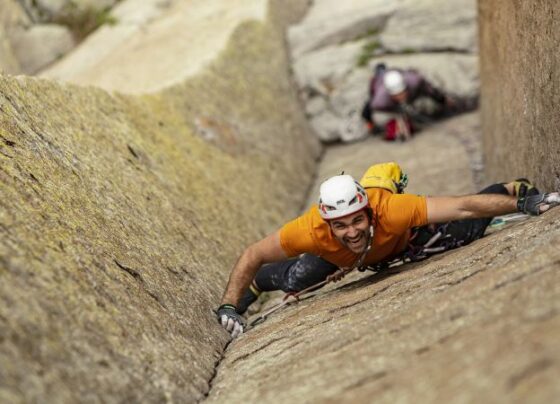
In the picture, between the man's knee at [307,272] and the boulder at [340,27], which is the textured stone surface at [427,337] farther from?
the boulder at [340,27]

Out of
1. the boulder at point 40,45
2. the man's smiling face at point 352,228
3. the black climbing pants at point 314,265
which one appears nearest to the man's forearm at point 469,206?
the man's smiling face at point 352,228

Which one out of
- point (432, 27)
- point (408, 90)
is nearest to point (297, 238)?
point (408, 90)

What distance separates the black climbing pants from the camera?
9.53 metres

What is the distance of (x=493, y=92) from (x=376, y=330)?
322 inches

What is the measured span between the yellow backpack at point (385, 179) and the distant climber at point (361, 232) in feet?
0.04

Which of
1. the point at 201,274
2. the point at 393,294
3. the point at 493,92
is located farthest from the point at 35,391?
the point at 493,92

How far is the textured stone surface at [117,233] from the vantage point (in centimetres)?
565

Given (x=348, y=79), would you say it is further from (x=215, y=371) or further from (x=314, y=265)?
(x=215, y=371)

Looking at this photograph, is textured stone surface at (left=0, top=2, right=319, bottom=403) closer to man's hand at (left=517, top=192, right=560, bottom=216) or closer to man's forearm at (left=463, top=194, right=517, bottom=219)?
man's forearm at (left=463, top=194, right=517, bottom=219)

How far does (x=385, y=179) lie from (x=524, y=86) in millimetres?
2213

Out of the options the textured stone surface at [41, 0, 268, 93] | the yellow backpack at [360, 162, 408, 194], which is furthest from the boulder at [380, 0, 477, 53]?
the yellow backpack at [360, 162, 408, 194]

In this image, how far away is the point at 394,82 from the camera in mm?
20141

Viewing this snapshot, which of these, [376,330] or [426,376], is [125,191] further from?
[426,376]

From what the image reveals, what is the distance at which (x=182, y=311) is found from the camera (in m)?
7.96
